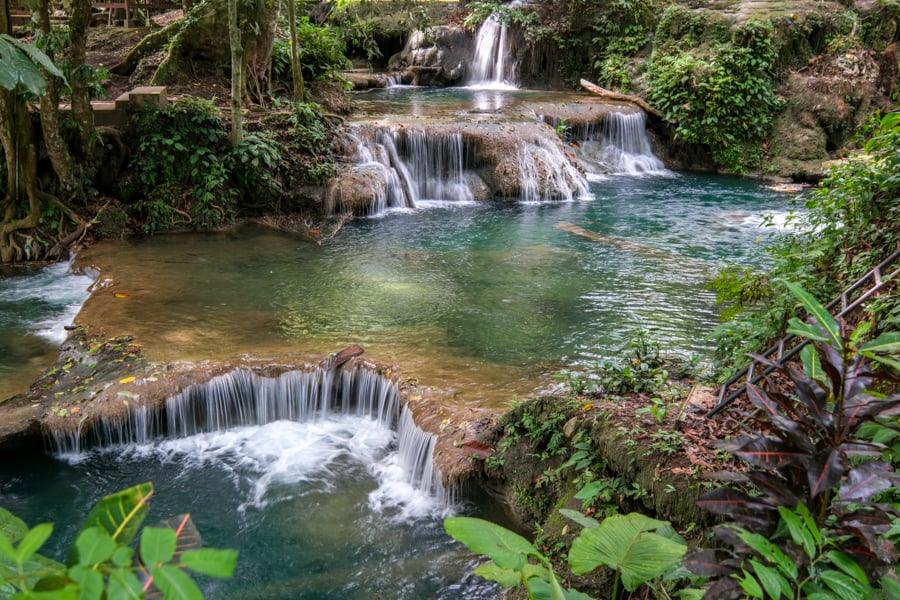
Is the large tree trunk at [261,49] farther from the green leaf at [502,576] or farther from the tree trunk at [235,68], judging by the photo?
the green leaf at [502,576]

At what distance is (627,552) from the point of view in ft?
6.08

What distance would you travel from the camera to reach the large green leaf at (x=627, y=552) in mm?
1800

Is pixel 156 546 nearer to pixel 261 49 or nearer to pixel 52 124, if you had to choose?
pixel 52 124

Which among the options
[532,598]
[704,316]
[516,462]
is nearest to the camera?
[532,598]

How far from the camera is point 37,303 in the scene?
8352 millimetres

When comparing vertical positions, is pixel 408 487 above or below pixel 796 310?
below

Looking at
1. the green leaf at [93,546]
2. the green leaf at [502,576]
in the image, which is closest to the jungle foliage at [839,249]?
the green leaf at [502,576]

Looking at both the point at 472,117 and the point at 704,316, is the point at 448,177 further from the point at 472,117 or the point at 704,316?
the point at 704,316

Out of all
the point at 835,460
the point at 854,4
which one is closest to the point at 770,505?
the point at 835,460

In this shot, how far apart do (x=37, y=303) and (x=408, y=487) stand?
5.80m

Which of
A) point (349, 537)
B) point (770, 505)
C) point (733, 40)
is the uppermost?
point (733, 40)

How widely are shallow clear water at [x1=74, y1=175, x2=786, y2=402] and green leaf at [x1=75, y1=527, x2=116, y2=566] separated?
5085mm

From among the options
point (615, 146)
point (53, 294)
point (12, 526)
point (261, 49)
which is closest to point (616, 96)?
point (615, 146)

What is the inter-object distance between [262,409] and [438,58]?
18.2 m
